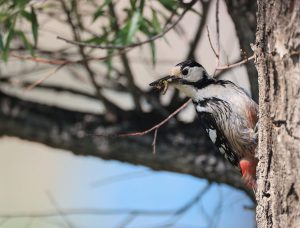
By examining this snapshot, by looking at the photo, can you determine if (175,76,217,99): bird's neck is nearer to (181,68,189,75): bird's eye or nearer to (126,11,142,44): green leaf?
(181,68,189,75): bird's eye

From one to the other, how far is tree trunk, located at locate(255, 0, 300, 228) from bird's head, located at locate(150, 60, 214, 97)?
42.4 inches

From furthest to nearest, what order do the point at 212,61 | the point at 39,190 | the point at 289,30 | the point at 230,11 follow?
the point at 39,190, the point at 212,61, the point at 230,11, the point at 289,30

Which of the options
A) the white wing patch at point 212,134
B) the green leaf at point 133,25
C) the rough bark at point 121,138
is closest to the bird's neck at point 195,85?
the white wing patch at point 212,134

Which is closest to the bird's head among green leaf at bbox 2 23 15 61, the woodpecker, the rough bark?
the woodpecker

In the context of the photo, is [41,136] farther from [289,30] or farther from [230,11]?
[289,30]

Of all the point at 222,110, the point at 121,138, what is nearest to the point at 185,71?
the point at 222,110

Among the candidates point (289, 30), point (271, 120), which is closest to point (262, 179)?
point (271, 120)

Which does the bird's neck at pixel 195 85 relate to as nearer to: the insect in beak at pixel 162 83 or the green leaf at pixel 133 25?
the insect in beak at pixel 162 83

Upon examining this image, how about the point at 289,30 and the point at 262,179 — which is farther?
the point at 262,179

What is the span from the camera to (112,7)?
3.75 m

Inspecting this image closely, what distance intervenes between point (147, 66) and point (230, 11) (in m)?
1.36

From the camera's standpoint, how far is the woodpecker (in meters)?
3.33

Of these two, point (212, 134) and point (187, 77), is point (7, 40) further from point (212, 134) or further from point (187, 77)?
point (212, 134)

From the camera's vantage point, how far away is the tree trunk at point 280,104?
84.7 inches
